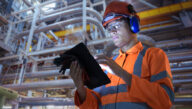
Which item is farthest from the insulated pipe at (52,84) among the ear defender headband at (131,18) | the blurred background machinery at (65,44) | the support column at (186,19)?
the ear defender headband at (131,18)

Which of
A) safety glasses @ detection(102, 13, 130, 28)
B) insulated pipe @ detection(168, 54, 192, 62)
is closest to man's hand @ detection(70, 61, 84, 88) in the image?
safety glasses @ detection(102, 13, 130, 28)

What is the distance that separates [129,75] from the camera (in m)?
0.94

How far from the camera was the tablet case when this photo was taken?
1.03 m

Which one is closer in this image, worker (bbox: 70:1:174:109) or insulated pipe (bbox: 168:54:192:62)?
worker (bbox: 70:1:174:109)

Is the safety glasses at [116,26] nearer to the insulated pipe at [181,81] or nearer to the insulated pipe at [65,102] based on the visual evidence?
the insulated pipe at [65,102]

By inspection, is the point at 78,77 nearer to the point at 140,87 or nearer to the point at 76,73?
the point at 76,73

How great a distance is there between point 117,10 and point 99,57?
0.61m

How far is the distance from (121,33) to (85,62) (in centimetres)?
48

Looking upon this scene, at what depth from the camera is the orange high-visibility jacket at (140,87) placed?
0.91 meters

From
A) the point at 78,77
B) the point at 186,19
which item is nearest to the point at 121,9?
the point at 78,77

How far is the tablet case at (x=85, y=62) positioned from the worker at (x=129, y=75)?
58 millimetres

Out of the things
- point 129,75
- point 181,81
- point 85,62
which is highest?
point 85,62

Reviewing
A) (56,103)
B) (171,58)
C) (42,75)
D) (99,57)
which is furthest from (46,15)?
(99,57)

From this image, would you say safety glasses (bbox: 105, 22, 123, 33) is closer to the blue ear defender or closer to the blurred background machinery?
the blue ear defender
